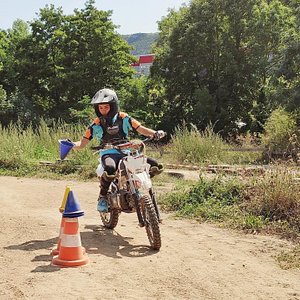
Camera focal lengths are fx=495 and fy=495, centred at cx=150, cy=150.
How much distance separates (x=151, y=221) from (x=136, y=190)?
41cm

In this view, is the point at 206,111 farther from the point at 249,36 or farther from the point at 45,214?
the point at 45,214

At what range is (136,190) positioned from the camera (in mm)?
5402

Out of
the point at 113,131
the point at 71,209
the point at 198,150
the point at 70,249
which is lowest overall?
the point at 198,150

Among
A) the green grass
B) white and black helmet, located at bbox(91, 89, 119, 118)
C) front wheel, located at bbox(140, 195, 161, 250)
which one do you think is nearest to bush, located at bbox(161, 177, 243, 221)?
front wheel, located at bbox(140, 195, 161, 250)

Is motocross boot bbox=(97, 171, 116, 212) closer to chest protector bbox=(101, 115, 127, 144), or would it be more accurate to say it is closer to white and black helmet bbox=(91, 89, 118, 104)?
chest protector bbox=(101, 115, 127, 144)

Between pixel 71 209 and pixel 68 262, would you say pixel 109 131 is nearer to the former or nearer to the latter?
pixel 71 209

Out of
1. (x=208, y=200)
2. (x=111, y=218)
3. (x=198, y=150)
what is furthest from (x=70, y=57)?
(x=111, y=218)

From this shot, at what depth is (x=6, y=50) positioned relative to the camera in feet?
132

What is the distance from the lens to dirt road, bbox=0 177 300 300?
4.03m

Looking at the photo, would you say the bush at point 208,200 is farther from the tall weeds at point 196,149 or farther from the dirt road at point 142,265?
the tall weeds at point 196,149

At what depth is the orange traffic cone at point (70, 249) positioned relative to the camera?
4.71 m

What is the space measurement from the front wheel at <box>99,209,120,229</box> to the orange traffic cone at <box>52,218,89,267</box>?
1.32 metres

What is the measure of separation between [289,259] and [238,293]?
1200mm

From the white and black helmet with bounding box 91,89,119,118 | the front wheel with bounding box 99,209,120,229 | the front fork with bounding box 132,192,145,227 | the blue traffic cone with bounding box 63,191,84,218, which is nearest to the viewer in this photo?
the blue traffic cone with bounding box 63,191,84,218
